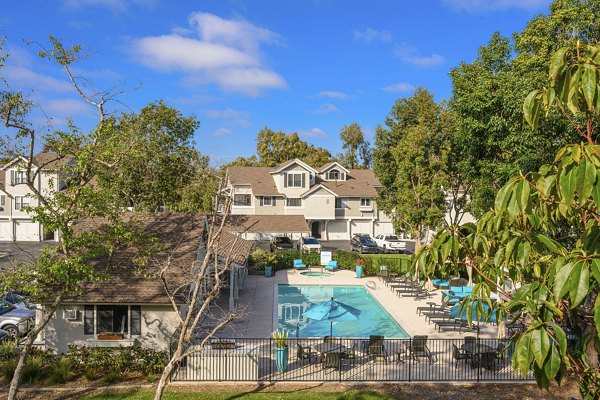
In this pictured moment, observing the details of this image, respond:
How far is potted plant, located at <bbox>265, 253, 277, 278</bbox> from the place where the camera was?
36188 mm

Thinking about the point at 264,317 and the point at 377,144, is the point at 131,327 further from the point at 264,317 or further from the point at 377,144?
the point at 377,144

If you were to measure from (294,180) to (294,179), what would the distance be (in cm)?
12

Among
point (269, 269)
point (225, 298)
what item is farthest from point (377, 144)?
point (225, 298)

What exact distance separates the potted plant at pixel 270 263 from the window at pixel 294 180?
20.3 m

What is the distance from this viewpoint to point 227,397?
1520 cm

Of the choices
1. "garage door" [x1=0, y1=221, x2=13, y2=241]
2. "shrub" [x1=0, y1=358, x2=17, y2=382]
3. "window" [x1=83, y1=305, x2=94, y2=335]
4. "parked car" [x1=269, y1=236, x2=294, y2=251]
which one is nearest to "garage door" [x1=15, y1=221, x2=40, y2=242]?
"garage door" [x1=0, y1=221, x2=13, y2=241]

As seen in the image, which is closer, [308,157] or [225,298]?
[225,298]

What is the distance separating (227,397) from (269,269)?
68.7 feet

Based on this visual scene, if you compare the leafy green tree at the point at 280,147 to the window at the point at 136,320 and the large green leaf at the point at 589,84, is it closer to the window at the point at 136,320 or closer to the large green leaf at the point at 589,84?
the window at the point at 136,320

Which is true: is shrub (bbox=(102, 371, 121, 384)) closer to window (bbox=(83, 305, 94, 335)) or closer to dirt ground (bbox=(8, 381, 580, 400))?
dirt ground (bbox=(8, 381, 580, 400))

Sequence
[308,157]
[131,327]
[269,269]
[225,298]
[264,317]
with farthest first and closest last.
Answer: [308,157]
[269,269]
[225,298]
[264,317]
[131,327]

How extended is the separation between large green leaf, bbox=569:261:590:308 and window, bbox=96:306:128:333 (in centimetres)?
1768

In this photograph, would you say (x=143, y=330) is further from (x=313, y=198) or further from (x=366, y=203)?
(x=366, y=203)

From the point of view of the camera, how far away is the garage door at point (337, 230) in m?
60.2
